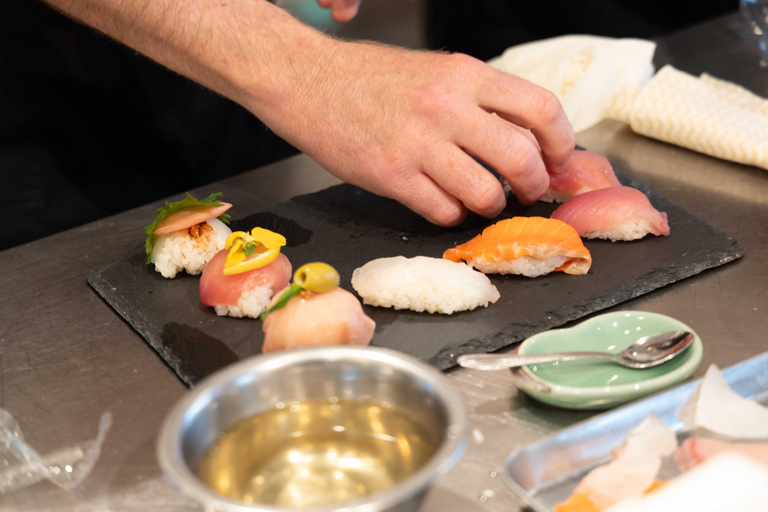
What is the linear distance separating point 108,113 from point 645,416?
1.96 meters

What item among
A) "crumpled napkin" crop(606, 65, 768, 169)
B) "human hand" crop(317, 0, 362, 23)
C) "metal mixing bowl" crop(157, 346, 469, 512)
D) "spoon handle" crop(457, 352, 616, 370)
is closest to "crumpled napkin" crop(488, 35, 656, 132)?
"crumpled napkin" crop(606, 65, 768, 169)

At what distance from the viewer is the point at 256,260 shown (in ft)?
4.84

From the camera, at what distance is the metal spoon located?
118 centimetres

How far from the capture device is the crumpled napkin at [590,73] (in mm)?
2449

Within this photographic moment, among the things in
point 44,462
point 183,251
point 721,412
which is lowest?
point 44,462

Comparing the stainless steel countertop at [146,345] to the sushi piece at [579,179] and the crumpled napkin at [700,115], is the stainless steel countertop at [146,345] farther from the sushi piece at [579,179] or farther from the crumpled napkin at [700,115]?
the sushi piece at [579,179]

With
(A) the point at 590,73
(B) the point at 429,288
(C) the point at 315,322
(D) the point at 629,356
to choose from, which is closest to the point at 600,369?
(D) the point at 629,356

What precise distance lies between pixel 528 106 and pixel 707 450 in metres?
0.93

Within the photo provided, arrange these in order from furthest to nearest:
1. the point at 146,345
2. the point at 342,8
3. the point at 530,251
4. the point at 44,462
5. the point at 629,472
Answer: the point at 342,8, the point at 530,251, the point at 146,345, the point at 44,462, the point at 629,472

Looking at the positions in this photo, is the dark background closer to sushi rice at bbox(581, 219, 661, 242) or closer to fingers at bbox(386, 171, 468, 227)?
fingers at bbox(386, 171, 468, 227)

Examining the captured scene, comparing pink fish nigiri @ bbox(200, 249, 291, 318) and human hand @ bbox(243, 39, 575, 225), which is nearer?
pink fish nigiri @ bbox(200, 249, 291, 318)

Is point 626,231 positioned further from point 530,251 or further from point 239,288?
point 239,288

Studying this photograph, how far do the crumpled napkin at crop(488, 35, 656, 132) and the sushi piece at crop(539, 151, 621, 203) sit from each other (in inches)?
20.4

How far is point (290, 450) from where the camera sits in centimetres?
97
